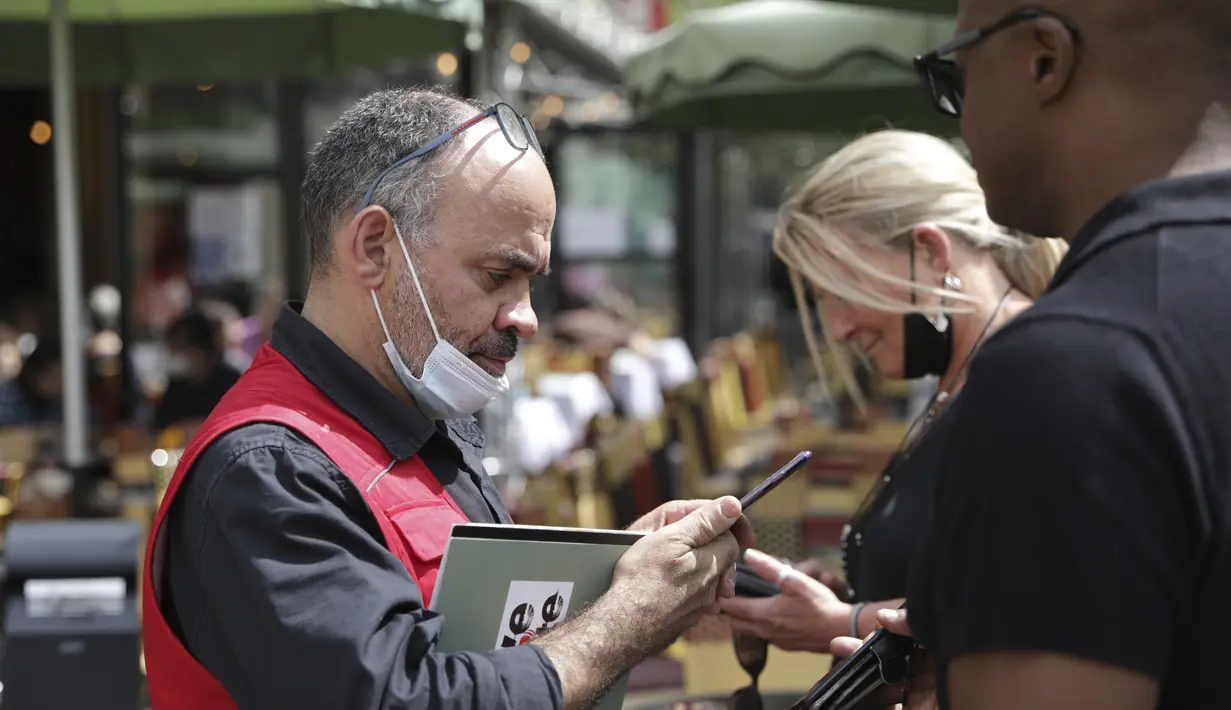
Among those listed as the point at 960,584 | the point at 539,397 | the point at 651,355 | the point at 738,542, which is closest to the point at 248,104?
the point at 651,355

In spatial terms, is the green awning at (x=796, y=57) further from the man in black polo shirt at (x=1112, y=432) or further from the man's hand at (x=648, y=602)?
the man in black polo shirt at (x=1112, y=432)

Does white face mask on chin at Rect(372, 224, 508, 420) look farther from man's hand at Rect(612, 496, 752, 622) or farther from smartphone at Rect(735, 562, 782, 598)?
smartphone at Rect(735, 562, 782, 598)

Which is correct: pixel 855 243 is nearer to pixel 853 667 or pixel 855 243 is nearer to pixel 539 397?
pixel 853 667

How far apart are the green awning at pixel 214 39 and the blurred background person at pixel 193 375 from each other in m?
1.38

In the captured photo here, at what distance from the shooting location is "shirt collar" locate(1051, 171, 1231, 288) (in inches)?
42.7

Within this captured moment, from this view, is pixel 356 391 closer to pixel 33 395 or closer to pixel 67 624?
pixel 67 624

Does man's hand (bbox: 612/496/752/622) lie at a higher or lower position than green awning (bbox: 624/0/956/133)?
lower

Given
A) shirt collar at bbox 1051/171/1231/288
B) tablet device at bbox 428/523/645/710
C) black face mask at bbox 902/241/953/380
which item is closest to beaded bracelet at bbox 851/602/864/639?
black face mask at bbox 902/241/953/380

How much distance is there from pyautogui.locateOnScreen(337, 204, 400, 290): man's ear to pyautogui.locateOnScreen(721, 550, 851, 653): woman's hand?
0.90 meters

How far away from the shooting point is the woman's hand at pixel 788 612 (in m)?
2.36

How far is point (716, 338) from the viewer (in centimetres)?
1416

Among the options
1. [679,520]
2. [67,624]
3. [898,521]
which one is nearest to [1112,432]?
[679,520]

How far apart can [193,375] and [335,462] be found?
235 inches

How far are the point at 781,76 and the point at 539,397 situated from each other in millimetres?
2740
